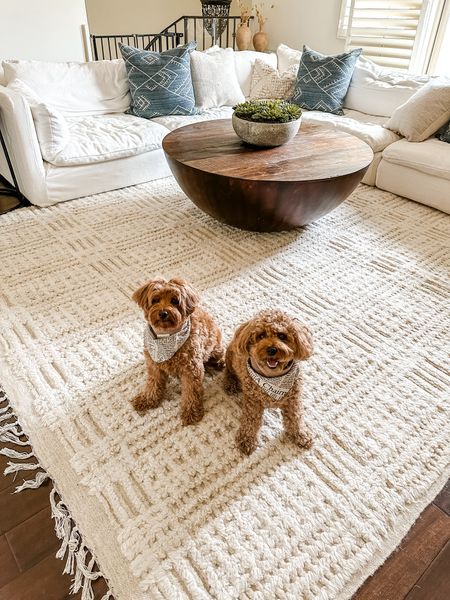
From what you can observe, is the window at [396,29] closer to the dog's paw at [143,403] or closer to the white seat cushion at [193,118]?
the white seat cushion at [193,118]

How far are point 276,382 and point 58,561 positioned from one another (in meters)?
0.72

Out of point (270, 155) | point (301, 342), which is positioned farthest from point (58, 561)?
point (270, 155)

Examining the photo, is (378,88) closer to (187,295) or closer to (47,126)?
(47,126)

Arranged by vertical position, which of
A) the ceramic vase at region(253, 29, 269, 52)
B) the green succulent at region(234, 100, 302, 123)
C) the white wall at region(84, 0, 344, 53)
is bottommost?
the green succulent at region(234, 100, 302, 123)

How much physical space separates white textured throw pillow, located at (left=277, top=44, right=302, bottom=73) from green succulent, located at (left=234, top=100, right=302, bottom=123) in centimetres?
185

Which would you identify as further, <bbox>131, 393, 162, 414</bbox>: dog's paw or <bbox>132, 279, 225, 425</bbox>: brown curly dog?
<bbox>131, 393, 162, 414</bbox>: dog's paw

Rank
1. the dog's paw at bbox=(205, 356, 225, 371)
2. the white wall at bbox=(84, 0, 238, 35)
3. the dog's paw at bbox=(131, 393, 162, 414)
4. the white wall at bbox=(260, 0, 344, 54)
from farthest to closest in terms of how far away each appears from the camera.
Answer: the white wall at bbox=(84, 0, 238, 35) < the white wall at bbox=(260, 0, 344, 54) < the dog's paw at bbox=(205, 356, 225, 371) < the dog's paw at bbox=(131, 393, 162, 414)

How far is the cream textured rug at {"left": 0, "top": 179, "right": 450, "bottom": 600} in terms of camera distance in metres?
1.00

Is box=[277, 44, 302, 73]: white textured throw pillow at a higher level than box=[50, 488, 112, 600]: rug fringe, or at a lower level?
higher

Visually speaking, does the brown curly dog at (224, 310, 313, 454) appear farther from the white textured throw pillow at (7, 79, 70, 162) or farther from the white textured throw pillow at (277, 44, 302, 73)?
the white textured throw pillow at (277, 44, 302, 73)

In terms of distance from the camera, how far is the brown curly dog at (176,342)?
3.68ft

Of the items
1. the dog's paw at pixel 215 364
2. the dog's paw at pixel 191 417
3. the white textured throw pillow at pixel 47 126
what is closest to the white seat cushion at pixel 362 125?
the white textured throw pillow at pixel 47 126

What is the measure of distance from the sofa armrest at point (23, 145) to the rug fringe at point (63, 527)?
5.38 ft

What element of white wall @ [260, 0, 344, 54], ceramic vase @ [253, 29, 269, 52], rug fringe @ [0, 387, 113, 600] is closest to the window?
white wall @ [260, 0, 344, 54]
